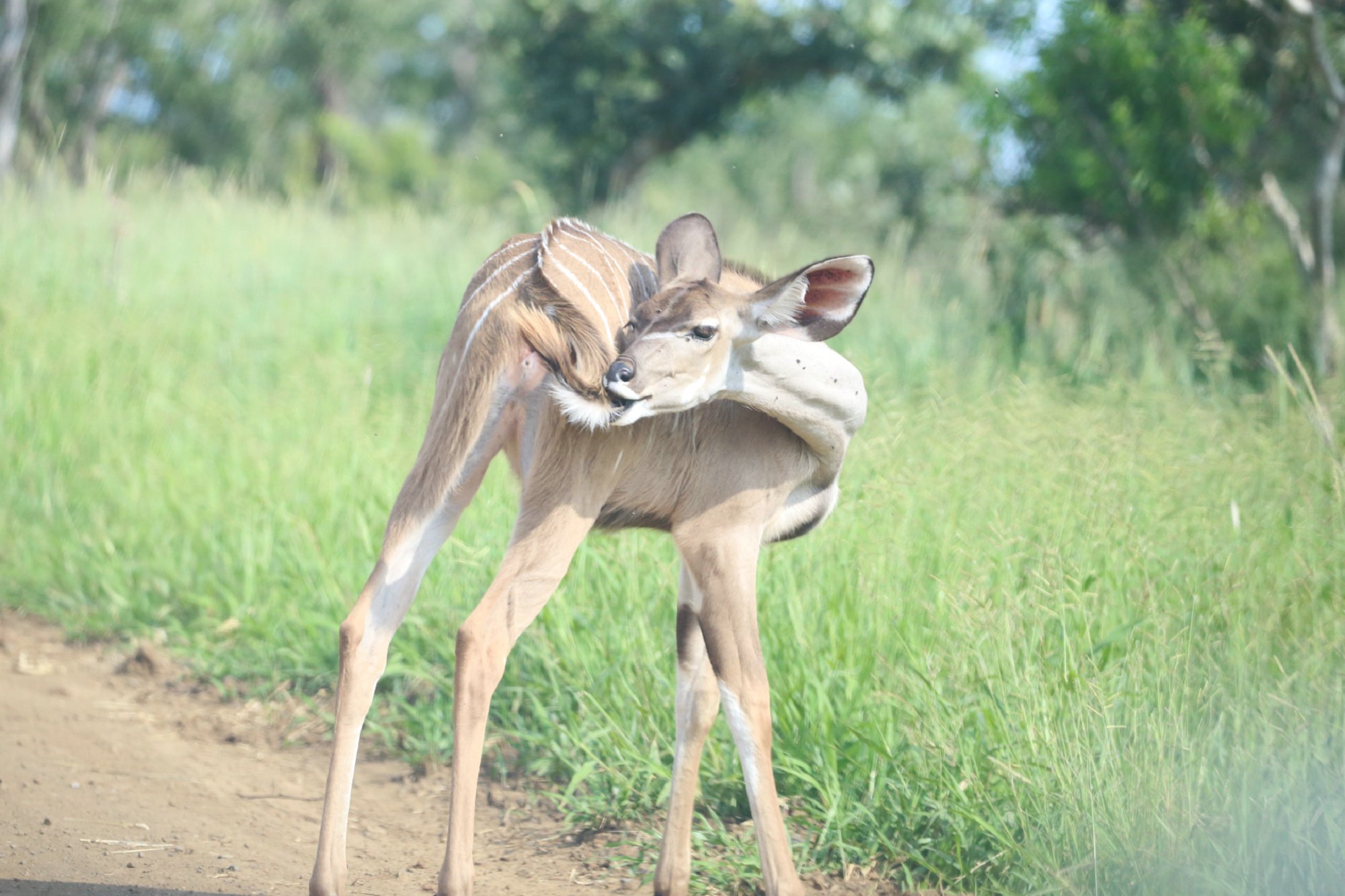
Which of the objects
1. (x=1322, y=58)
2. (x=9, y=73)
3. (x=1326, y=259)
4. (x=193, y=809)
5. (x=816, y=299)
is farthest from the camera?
(x=9, y=73)

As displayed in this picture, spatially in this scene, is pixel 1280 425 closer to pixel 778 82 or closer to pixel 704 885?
pixel 704 885

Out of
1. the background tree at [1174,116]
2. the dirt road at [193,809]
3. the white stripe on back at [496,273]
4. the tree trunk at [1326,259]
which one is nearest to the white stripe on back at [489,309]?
the white stripe on back at [496,273]

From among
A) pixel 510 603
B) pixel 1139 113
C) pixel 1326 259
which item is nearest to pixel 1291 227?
pixel 1326 259

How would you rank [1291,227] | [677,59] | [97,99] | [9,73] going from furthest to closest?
[97,99], [9,73], [677,59], [1291,227]

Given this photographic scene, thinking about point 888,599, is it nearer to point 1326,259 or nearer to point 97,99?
point 1326,259

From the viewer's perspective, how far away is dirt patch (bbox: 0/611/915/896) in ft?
10.5

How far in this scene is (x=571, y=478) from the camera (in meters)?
→ 3.01

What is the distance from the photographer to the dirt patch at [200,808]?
320 centimetres

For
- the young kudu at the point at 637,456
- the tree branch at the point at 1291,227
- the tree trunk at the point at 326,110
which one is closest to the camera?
the young kudu at the point at 637,456

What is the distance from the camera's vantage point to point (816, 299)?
289cm

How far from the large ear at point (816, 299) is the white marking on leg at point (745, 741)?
0.83 meters

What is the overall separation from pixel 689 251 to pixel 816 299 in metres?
0.41

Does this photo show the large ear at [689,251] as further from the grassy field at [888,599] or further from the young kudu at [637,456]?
the grassy field at [888,599]

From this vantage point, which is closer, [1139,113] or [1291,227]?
[1291,227]
